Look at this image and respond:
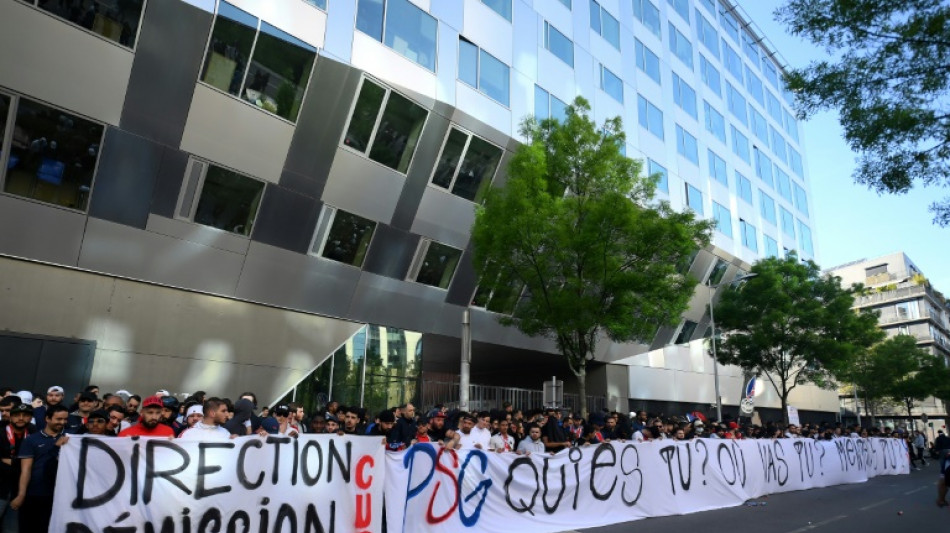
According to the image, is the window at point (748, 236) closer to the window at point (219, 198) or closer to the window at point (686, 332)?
the window at point (686, 332)

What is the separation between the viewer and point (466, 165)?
20312 mm

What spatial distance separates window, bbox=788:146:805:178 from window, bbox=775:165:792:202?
2.09m

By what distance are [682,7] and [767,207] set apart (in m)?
14.6

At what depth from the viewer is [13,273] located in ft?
42.8

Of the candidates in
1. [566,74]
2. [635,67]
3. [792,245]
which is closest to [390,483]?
[566,74]

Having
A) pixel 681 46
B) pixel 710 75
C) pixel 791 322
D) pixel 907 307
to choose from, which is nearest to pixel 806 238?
pixel 710 75

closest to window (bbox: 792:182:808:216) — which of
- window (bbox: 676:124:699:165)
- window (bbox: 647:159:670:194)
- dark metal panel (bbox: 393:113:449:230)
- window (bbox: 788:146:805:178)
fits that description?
window (bbox: 788:146:805:178)

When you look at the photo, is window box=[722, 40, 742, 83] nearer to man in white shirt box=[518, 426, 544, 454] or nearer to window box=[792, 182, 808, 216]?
window box=[792, 182, 808, 216]

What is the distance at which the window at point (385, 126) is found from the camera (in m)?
17.1

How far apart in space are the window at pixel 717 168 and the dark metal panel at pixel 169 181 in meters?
28.6

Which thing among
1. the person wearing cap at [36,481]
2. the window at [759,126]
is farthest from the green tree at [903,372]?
the person wearing cap at [36,481]

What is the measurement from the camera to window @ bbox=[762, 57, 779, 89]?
4694 cm

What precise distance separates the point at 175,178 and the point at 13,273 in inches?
149

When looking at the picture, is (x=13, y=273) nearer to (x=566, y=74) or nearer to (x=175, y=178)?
(x=175, y=178)
